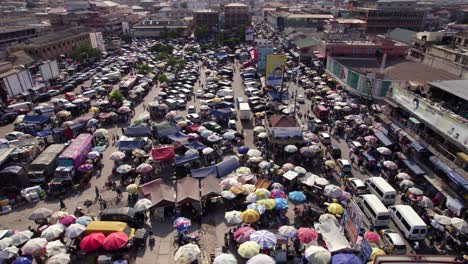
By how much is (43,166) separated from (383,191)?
2678cm

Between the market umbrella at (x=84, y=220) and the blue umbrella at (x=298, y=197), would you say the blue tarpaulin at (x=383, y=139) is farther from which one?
the market umbrella at (x=84, y=220)

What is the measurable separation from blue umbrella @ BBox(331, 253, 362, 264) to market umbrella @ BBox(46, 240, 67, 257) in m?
15.0

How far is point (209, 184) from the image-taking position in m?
23.1

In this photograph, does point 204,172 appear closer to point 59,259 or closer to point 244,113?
point 59,259

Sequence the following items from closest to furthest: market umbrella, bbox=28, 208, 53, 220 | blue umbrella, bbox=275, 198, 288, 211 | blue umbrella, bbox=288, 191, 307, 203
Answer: market umbrella, bbox=28, 208, 53, 220 → blue umbrella, bbox=275, 198, 288, 211 → blue umbrella, bbox=288, 191, 307, 203

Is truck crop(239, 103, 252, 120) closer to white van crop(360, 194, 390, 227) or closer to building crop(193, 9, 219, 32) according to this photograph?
white van crop(360, 194, 390, 227)

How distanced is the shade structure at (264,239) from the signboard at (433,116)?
15.5m

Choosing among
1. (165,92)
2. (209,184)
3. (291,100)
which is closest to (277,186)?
(209,184)

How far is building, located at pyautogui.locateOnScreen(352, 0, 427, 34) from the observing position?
292ft

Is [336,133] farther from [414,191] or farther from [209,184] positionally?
[209,184]

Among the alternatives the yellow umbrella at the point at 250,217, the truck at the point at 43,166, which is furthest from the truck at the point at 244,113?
the truck at the point at 43,166

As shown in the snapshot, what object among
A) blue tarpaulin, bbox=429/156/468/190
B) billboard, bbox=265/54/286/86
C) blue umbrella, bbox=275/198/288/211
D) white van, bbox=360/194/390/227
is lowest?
white van, bbox=360/194/390/227

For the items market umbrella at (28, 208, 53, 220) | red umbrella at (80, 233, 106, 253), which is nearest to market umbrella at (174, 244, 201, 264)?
red umbrella at (80, 233, 106, 253)

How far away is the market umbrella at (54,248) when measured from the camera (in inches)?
684
